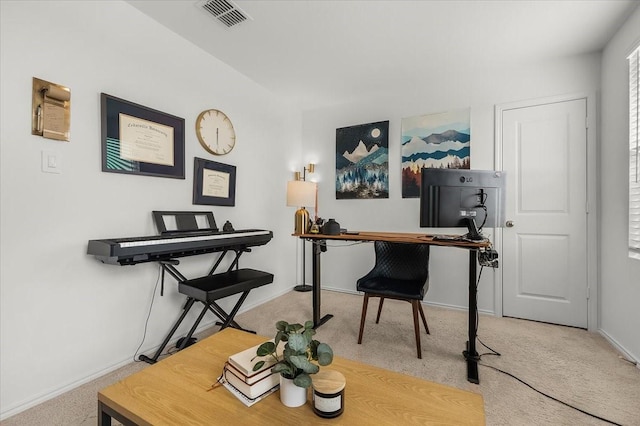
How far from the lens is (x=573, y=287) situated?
2.72m

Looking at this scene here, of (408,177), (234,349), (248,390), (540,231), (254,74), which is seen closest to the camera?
(248,390)

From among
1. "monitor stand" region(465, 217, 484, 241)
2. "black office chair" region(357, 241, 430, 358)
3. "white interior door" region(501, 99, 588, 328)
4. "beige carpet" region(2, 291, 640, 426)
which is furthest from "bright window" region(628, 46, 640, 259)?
"black office chair" region(357, 241, 430, 358)

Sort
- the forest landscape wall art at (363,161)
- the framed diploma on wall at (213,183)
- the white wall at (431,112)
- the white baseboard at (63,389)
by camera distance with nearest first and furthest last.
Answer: the white baseboard at (63,389) → the framed diploma on wall at (213,183) → the white wall at (431,112) → the forest landscape wall art at (363,161)

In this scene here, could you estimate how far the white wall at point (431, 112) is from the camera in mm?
2840

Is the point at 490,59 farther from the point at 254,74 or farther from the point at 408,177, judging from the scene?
the point at 254,74

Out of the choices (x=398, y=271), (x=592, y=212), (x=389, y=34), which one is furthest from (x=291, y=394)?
(x=592, y=212)

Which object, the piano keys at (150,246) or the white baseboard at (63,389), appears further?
the piano keys at (150,246)

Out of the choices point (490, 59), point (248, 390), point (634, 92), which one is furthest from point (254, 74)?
point (634, 92)

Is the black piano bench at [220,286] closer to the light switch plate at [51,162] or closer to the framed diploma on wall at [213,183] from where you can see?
the framed diploma on wall at [213,183]

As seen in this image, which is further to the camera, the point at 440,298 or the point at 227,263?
the point at 440,298

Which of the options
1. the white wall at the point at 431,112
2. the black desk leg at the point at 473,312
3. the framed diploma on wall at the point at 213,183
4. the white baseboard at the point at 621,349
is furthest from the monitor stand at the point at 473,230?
the framed diploma on wall at the point at 213,183

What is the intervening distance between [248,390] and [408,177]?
298 cm

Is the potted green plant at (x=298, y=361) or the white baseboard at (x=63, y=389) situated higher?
the potted green plant at (x=298, y=361)

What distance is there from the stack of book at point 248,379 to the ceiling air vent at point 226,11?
2.37 metres
